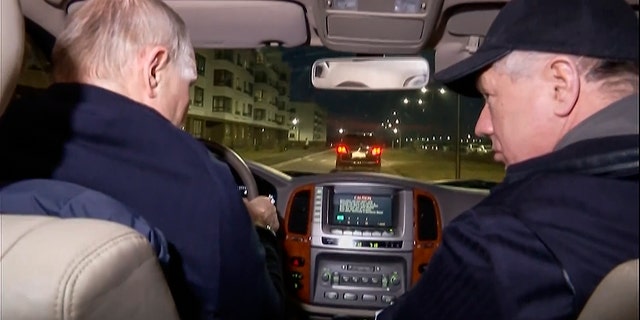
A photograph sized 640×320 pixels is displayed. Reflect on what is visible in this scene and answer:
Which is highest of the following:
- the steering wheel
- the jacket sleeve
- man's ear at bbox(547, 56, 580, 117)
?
man's ear at bbox(547, 56, 580, 117)

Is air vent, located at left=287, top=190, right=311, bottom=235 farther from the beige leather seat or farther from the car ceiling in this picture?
the beige leather seat

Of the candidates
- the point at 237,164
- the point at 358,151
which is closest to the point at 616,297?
the point at 237,164

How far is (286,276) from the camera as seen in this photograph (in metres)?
3.72

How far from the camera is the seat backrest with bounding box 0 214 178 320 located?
43.5 inches

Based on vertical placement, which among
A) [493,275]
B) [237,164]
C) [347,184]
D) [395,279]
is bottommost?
[395,279]

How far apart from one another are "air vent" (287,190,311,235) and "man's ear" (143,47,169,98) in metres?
1.79

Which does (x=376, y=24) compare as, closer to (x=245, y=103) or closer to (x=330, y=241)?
(x=330, y=241)

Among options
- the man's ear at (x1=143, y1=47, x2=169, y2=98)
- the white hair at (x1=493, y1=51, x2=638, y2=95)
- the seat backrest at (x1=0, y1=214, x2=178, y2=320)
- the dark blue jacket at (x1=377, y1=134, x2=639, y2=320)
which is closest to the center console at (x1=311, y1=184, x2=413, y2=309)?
the man's ear at (x1=143, y1=47, x2=169, y2=98)

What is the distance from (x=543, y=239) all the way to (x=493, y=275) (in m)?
0.15

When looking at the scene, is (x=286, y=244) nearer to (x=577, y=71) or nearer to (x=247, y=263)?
(x=247, y=263)

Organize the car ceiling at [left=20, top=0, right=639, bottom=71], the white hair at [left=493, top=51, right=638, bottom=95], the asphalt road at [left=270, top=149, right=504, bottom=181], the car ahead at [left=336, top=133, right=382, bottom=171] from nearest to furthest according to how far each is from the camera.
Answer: the white hair at [left=493, top=51, right=638, bottom=95] → the car ceiling at [left=20, top=0, right=639, bottom=71] → the car ahead at [left=336, top=133, right=382, bottom=171] → the asphalt road at [left=270, top=149, right=504, bottom=181]

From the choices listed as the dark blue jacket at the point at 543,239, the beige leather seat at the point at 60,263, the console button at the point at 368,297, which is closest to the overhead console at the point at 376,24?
the console button at the point at 368,297

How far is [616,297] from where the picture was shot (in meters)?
0.93

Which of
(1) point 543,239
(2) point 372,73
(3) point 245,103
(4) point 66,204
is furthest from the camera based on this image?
(3) point 245,103
